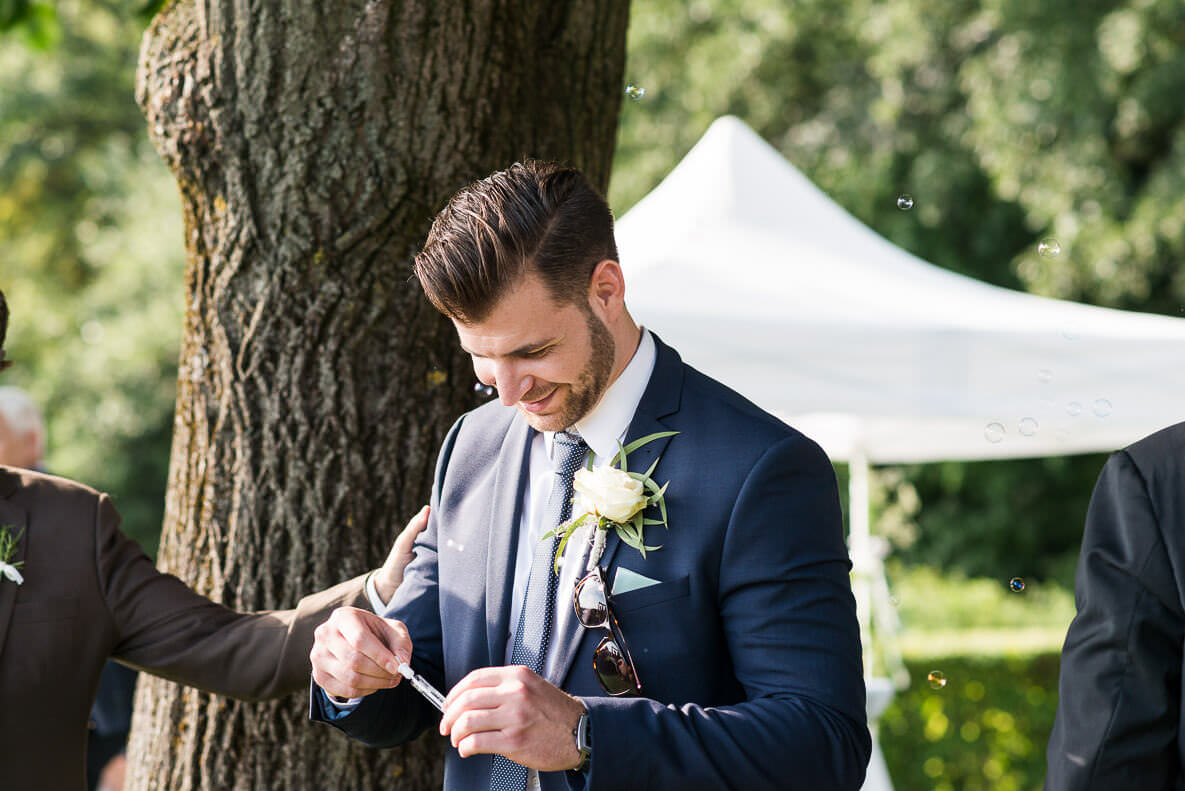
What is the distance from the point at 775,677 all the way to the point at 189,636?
1.38m

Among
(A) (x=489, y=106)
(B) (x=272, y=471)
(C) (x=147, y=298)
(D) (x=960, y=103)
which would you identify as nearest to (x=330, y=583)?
(B) (x=272, y=471)

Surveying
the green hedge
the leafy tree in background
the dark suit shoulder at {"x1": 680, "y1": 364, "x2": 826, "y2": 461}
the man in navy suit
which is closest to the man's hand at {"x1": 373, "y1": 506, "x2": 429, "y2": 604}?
the man in navy suit

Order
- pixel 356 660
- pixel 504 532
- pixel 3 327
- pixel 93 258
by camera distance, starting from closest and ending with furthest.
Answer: pixel 356 660, pixel 504 532, pixel 3 327, pixel 93 258

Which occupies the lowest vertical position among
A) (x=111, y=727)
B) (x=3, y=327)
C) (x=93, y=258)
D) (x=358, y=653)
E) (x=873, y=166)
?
(x=111, y=727)

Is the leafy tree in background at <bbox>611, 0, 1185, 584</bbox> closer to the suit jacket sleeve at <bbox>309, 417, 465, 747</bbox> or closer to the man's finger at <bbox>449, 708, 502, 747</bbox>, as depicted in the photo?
the suit jacket sleeve at <bbox>309, 417, 465, 747</bbox>

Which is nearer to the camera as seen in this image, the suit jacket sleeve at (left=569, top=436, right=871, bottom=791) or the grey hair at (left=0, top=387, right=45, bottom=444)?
the suit jacket sleeve at (left=569, top=436, right=871, bottom=791)

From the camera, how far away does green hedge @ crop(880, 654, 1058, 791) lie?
→ 877 cm

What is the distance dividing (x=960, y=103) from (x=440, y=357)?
12.3 metres

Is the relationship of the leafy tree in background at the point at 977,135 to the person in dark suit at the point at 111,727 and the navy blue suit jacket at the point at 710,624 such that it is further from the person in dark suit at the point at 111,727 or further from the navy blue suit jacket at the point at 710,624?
the navy blue suit jacket at the point at 710,624

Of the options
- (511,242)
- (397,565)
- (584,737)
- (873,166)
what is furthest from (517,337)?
(873,166)

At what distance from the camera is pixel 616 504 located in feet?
6.89

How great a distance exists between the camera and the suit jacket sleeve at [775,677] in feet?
6.37

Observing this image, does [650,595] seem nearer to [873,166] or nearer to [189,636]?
[189,636]

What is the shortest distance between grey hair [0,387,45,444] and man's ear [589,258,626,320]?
11.6 ft
